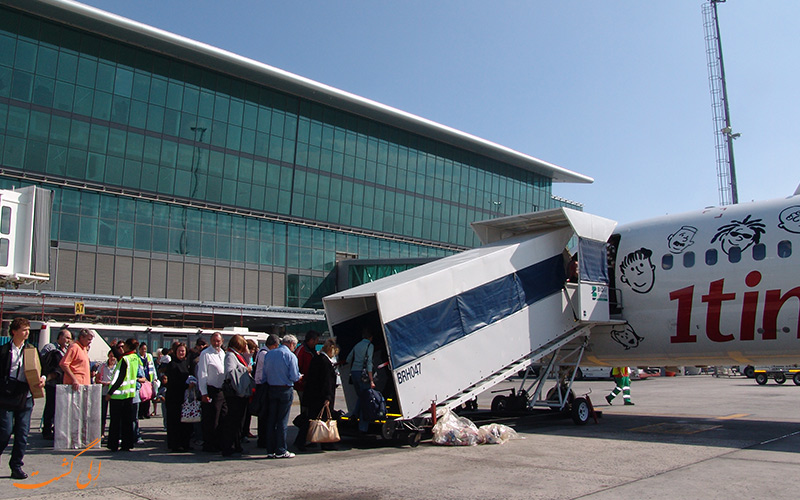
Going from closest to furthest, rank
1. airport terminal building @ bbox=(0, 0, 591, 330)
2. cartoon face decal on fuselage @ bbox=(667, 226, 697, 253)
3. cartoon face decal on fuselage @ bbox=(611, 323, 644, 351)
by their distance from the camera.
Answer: cartoon face decal on fuselage @ bbox=(667, 226, 697, 253), cartoon face decal on fuselage @ bbox=(611, 323, 644, 351), airport terminal building @ bbox=(0, 0, 591, 330)

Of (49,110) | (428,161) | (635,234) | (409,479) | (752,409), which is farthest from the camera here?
(428,161)

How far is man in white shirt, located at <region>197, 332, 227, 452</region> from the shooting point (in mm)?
10297

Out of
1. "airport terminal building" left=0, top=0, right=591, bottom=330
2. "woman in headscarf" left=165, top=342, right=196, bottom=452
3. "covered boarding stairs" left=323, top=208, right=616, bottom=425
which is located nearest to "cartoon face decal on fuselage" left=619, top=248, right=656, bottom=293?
"covered boarding stairs" left=323, top=208, right=616, bottom=425

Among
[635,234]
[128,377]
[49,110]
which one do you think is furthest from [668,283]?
[49,110]

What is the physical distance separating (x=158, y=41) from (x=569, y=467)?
3994cm

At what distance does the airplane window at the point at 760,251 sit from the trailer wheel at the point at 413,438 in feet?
25.9

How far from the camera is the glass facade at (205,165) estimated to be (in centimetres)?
3772

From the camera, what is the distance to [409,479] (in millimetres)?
8305

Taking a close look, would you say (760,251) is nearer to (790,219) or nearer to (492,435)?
(790,219)

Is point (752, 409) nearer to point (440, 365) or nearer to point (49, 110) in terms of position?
point (440, 365)

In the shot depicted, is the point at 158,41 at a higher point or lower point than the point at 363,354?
higher

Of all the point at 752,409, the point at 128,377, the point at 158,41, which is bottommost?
the point at 752,409

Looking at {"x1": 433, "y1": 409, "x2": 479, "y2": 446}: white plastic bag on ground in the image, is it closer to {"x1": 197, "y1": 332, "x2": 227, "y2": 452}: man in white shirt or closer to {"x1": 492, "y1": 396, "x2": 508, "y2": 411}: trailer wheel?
{"x1": 197, "y1": 332, "x2": 227, "y2": 452}: man in white shirt

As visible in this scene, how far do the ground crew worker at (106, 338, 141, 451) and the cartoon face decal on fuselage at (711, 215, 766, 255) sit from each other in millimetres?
11962
